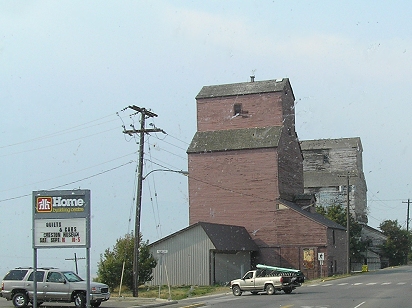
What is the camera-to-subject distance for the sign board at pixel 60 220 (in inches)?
985

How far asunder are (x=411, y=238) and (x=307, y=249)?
43011 millimetres

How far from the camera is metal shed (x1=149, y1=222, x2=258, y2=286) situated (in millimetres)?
57125

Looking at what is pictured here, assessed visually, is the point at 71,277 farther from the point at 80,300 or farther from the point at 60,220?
the point at 60,220

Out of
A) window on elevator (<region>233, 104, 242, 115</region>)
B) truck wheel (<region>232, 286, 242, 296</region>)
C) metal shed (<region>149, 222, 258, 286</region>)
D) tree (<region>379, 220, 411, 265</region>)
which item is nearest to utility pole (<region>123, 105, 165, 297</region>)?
truck wheel (<region>232, 286, 242, 296</region>)

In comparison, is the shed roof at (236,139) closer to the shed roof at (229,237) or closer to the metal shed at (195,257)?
the shed roof at (229,237)

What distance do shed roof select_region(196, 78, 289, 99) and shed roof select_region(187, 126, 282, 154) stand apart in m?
4.08

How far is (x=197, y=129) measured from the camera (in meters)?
74.2

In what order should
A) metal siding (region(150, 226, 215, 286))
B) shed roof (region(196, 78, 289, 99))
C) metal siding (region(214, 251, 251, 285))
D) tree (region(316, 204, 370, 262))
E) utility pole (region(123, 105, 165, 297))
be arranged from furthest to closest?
tree (region(316, 204, 370, 262)) → shed roof (region(196, 78, 289, 99)) → metal siding (region(214, 251, 251, 285)) → metal siding (region(150, 226, 215, 286)) → utility pole (region(123, 105, 165, 297))

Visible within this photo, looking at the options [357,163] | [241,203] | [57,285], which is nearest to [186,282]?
[241,203]

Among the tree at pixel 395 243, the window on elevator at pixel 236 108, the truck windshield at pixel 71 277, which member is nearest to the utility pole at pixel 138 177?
the truck windshield at pixel 71 277

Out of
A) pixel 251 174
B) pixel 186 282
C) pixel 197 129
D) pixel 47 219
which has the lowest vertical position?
pixel 186 282

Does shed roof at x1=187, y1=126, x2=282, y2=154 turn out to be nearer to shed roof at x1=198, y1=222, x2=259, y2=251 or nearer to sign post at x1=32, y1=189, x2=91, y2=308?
shed roof at x1=198, y1=222, x2=259, y2=251

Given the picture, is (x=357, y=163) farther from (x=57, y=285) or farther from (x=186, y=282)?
(x=57, y=285)

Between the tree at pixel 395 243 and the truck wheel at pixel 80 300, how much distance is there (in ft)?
247
